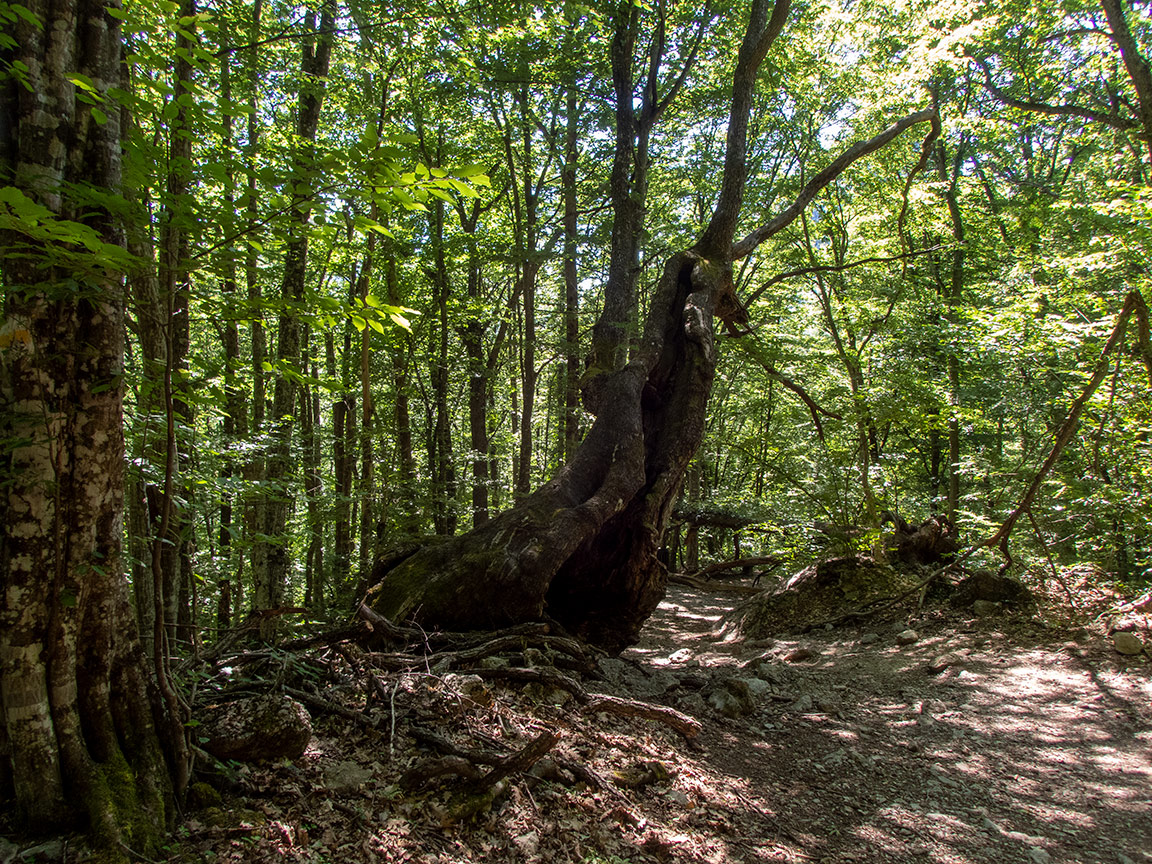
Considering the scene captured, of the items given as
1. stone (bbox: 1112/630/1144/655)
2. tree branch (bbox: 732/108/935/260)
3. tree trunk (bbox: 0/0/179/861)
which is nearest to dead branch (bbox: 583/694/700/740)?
tree trunk (bbox: 0/0/179/861)

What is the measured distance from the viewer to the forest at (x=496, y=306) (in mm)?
2084

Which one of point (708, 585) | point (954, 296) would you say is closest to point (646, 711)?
point (708, 585)

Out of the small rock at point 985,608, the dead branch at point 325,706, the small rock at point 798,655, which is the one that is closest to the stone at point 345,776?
the dead branch at point 325,706

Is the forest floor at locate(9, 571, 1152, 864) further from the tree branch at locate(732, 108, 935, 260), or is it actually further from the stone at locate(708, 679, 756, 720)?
the tree branch at locate(732, 108, 935, 260)

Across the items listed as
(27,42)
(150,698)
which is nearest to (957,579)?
(150,698)

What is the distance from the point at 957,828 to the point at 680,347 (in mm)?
5331

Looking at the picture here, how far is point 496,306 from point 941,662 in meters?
14.7

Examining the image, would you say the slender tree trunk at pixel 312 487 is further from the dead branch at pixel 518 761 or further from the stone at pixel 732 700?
the dead branch at pixel 518 761

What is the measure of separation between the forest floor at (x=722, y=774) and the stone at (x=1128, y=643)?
0.10 meters

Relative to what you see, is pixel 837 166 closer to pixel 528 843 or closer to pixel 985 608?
pixel 985 608

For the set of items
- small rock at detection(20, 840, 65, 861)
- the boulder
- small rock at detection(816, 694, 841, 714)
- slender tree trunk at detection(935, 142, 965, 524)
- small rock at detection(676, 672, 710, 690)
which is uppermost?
slender tree trunk at detection(935, 142, 965, 524)

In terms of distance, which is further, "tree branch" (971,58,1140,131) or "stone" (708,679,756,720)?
"tree branch" (971,58,1140,131)

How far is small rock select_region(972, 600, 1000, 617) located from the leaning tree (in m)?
4.41

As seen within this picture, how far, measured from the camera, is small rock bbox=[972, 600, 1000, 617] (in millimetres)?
7422
